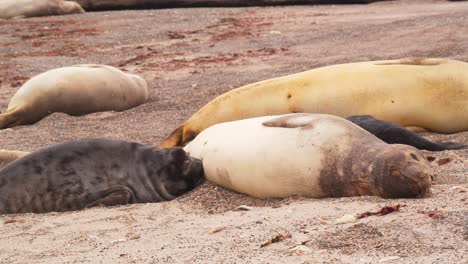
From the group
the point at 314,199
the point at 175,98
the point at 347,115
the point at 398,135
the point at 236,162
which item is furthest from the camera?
the point at 175,98

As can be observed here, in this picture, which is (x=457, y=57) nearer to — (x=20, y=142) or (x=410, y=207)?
(x=20, y=142)

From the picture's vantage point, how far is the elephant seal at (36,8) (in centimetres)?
1672

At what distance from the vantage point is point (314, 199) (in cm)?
494

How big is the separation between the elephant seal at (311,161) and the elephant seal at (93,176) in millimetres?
249

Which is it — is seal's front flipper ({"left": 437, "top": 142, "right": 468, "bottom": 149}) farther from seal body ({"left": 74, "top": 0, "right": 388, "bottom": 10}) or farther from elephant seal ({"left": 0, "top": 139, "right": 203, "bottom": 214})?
seal body ({"left": 74, "top": 0, "right": 388, "bottom": 10})

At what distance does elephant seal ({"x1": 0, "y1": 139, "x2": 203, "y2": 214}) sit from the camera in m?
5.48

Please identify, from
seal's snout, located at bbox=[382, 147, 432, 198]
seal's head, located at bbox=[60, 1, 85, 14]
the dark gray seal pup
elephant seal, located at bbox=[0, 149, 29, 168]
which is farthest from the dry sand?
elephant seal, located at bbox=[0, 149, 29, 168]

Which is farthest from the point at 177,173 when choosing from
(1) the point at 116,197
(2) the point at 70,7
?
(2) the point at 70,7

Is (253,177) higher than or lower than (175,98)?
higher

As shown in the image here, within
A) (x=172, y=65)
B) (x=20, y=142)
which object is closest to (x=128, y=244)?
(x=20, y=142)

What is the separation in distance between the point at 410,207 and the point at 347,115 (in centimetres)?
231

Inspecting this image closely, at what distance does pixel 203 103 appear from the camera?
8.61 meters

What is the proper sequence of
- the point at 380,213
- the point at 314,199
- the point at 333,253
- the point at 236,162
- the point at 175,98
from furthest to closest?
1. the point at 175,98
2. the point at 236,162
3. the point at 314,199
4. the point at 380,213
5. the point at 333,253

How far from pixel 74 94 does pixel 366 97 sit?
10.2ft
